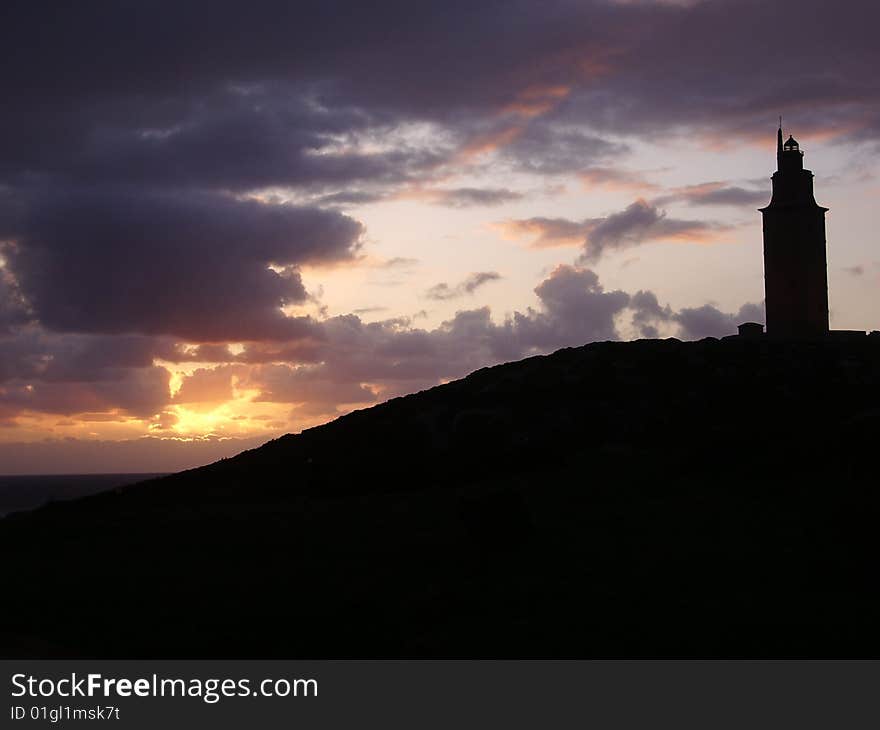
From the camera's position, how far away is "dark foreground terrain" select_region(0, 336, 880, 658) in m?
17.2

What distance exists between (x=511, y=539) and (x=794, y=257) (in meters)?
51.6

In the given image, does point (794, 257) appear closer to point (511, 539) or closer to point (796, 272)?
point (796, 272)

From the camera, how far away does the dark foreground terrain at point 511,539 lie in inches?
675

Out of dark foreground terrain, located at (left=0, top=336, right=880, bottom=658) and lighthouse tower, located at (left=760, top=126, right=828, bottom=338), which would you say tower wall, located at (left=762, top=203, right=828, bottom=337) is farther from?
dark foreground terrain, located at (left=0, top=336, right=880, bottom=658)

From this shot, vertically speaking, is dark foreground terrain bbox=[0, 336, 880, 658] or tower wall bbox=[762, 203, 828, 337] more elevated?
tower wall bbox=[762, 203, 828, 337]

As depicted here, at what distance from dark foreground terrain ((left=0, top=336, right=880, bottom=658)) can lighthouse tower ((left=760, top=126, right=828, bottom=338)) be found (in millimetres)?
23273

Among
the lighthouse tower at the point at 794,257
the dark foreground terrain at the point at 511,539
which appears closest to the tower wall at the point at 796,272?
the lighthouse tower at the point at 794,257

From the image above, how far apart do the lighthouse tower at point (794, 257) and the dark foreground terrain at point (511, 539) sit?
2327 centimetres

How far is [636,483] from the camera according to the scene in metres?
30.4

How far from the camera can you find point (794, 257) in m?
67.4

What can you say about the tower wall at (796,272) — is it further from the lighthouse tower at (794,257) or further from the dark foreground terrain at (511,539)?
the dark foreground terrain at (511,539)

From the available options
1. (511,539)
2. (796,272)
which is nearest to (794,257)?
(796,272)

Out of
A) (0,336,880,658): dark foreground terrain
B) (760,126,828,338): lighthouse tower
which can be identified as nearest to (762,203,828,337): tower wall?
(760,126,828,338): lighthouse tower
